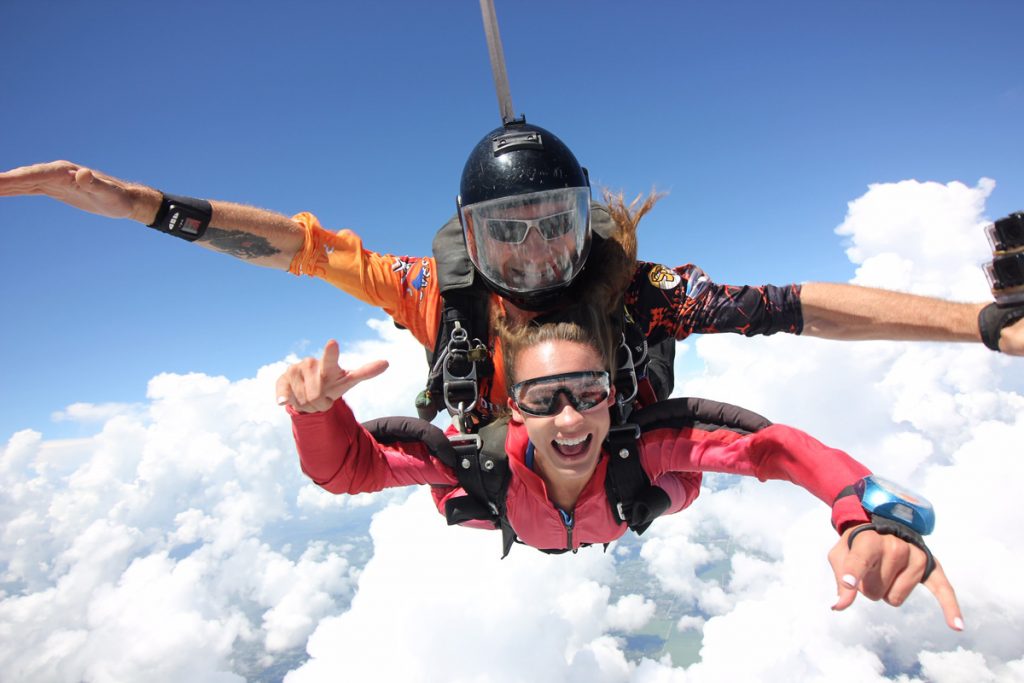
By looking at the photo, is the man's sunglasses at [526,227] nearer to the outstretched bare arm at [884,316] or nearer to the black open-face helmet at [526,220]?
the black open-face helmet at [526,220]

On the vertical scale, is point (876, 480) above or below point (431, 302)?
below

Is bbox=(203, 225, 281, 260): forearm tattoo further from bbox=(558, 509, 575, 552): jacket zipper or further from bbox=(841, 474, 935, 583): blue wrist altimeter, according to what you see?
bbox=(841, 474, 935, 583): blue wrist altimeter

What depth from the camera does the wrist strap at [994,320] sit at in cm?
213

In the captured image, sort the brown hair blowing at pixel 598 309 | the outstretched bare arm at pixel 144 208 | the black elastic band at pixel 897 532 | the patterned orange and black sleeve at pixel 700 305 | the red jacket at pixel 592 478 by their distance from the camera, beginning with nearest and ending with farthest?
the black elastic band at pixel 897 532
the red jacket at pixel 592 478
the outstretched bare arm at pixel 144 208
the brown hair blowing at pixel 598 309
the patterned orange and black sleeve at pixel 700 305

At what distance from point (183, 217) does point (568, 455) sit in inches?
94.8

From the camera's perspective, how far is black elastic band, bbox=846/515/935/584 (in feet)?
Answer: 5.03

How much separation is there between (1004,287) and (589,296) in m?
1.70

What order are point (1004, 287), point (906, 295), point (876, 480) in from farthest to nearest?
point (906, 295) < point (1004, 287) < point (876, 480)

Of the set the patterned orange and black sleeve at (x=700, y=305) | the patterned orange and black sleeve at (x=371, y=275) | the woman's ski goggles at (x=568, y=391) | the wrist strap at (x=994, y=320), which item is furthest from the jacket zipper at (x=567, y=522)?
the wrist strap at (x=994, y=320)

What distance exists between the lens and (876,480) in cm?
179

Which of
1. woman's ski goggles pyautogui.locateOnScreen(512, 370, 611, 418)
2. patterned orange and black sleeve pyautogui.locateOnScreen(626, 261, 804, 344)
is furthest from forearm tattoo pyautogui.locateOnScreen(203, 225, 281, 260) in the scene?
patterned orange and black sleeve pyautogui.locateOnScreen(626, 261, 804, 344)

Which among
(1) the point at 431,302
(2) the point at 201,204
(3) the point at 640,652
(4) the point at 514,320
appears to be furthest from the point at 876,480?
(3) the point at 640,652

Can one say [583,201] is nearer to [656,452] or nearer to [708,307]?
[708,307]

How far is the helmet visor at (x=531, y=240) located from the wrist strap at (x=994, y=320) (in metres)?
1.75
